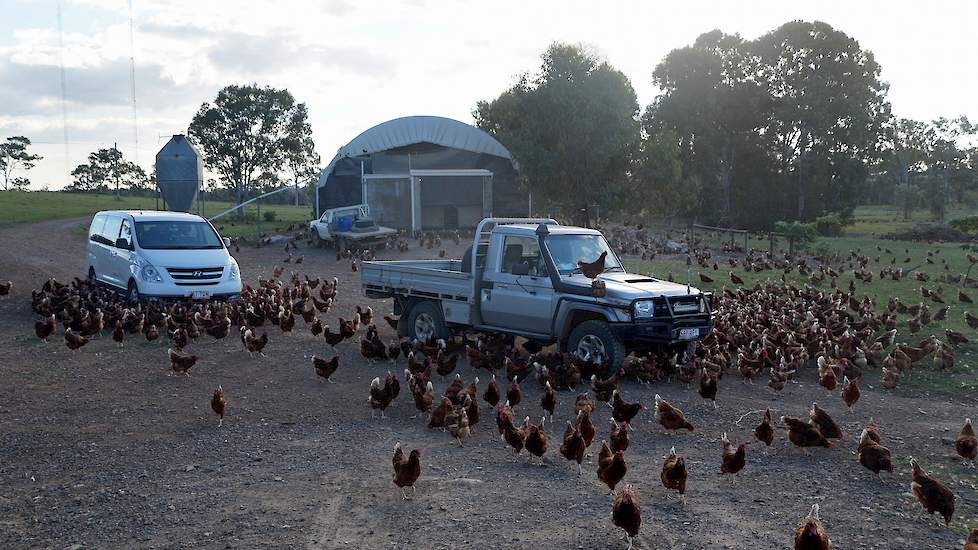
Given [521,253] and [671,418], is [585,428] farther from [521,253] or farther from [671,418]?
[521,253]

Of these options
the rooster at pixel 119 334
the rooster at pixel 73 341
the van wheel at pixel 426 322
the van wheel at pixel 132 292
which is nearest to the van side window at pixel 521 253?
the van wheel at pixel 426 322

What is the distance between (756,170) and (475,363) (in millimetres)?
45017

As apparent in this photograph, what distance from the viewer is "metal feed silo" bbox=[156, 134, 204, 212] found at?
119 feet

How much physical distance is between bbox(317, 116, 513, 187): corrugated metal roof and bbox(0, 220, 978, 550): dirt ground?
26639 mm

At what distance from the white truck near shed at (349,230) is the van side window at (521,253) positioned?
18.8 m

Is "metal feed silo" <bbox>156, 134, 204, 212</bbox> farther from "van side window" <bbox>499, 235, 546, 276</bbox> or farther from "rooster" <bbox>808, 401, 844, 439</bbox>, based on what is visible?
"rooster" <bbox>808, 401, 844, 439</bbox>

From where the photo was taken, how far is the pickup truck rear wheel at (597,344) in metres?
10.3

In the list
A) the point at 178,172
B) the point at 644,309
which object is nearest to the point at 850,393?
the point at 644,309

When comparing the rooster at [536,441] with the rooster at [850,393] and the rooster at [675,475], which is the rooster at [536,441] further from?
the rooster at [850,393]

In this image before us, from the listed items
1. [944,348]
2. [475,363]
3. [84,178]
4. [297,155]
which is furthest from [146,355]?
[84,178]

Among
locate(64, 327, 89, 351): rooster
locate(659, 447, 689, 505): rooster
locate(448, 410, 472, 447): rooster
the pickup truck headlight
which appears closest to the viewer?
locate(659, 447, 689, 505): rooster

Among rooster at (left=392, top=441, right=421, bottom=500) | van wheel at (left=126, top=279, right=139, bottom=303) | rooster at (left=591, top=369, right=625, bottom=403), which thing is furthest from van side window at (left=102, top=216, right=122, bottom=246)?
rooster at (left=392, top=441, right=421, bottom=500)

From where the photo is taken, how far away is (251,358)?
12430 millimetres

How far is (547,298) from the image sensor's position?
11.1 metres
